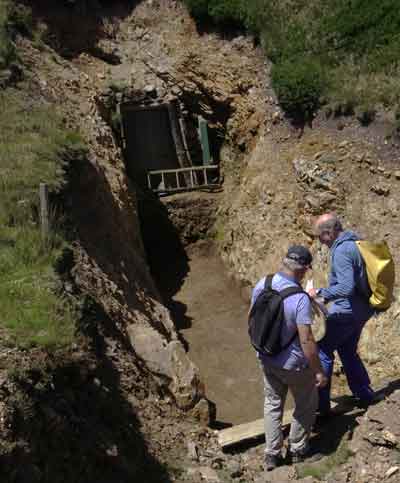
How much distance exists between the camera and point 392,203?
34.2 feet

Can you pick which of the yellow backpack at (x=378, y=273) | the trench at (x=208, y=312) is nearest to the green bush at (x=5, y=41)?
the trench at (x=208, y=312)

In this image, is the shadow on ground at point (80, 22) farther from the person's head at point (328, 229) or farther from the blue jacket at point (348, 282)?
the blue jacket at point (348, 282)

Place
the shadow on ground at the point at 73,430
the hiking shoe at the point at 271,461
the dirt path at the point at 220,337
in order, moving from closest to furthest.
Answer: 1. the shadow on ground at the point at 73,430
2. the hiking shoe at the point at 271,461
3. the dirt path at the point at 220,337

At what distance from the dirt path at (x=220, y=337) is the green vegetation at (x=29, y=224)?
155 inches

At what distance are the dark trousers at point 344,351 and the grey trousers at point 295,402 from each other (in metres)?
0.51

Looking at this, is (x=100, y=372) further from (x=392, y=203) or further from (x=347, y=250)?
(x=392, y=203)

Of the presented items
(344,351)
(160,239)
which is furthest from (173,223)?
(344,351)

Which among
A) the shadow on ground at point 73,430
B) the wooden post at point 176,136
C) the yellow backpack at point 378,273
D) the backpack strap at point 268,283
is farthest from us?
the wooden post at point 176,136

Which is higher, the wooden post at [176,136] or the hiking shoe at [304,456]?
the wooden post at [176,136]

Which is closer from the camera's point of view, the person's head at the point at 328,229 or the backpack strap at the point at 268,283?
the backpack strap at the point at 268,283

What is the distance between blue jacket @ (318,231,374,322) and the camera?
5477mm

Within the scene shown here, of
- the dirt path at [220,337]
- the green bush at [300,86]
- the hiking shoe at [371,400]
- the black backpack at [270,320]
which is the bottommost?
the dirt path at [220,337]

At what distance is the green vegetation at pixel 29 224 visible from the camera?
5.25 metres

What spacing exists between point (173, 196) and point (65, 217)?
7.69 metres
